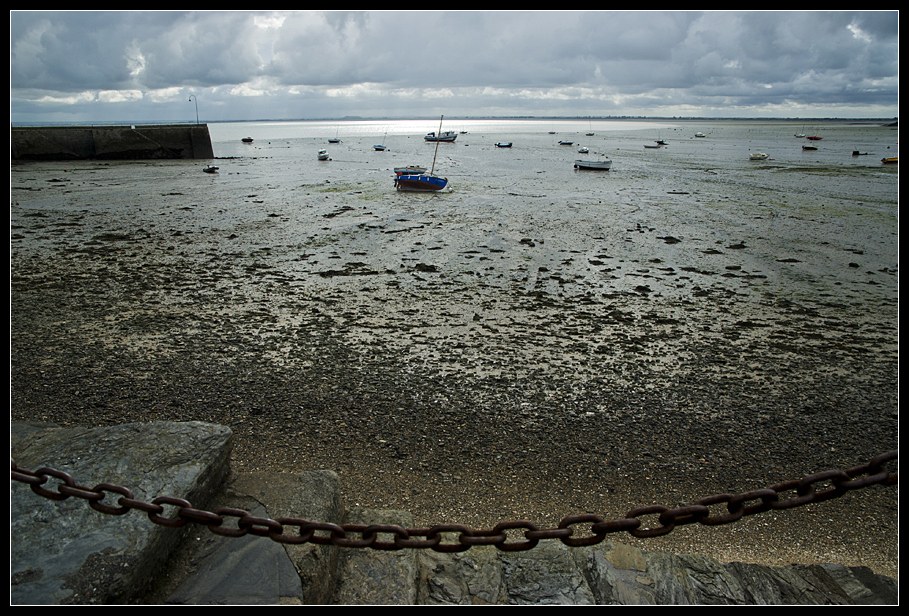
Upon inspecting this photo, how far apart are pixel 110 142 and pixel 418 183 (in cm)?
2142

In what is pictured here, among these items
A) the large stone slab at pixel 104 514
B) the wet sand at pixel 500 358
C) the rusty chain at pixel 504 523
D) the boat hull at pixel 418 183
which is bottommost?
the wet sand at pixel 500 358

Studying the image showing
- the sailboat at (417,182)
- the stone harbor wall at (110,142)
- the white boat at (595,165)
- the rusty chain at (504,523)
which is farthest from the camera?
the white boat at (595,165)

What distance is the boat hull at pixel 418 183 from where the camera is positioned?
23250 mm

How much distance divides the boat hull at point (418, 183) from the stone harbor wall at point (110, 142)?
778 inches

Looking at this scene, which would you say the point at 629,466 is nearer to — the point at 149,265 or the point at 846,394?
the point at 846,394

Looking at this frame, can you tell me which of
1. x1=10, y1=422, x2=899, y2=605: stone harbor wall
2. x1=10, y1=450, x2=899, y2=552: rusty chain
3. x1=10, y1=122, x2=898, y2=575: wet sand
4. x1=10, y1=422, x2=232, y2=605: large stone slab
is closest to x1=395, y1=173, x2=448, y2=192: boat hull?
x1=10, y1=122, x2=898, y2=575: wet sand

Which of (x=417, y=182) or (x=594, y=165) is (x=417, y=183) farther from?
(x=594, y=165)

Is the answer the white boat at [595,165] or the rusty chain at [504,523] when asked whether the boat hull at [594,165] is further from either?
the rusty chain at [504,523]

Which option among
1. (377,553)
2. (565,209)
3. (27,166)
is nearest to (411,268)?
(377,553)

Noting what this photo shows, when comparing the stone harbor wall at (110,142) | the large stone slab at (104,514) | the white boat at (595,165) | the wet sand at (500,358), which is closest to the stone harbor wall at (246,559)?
the large stone slab at (104,514)

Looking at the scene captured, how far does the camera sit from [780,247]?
42.6 ft

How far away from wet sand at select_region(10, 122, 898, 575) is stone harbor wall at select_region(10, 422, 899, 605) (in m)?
0.56

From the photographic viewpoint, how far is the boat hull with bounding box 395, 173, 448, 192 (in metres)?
23.2

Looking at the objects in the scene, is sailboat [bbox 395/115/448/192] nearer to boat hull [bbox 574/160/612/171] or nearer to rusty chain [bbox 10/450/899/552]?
boat hull [bbox 574/160/612/171]
